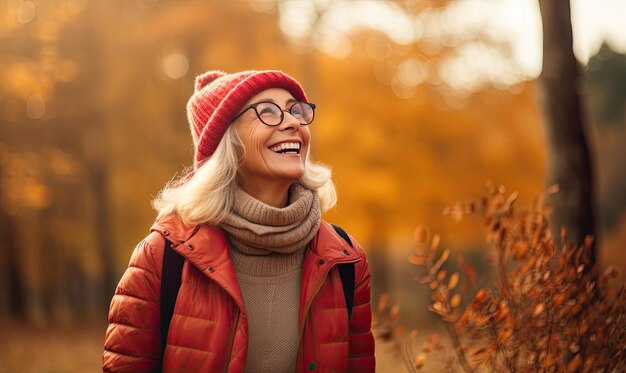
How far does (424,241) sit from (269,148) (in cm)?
114

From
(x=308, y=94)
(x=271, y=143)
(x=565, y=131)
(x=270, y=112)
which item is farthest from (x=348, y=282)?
(x=308, y=94)

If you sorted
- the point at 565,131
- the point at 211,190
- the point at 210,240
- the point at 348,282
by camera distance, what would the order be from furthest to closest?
the point at 565,131 → the point at 348,282 → the point at 211,190 → the point at 210,240

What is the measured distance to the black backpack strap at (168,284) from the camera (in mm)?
2936

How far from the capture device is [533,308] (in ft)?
12.0

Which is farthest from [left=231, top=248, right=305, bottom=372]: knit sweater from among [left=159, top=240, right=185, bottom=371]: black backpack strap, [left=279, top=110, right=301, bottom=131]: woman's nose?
[left=279, top=110, right=301, bottom=131]: woman's nose

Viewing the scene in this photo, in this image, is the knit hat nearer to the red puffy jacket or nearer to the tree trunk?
the red puffy jacket

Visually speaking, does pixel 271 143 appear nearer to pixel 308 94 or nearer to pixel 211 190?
pixel 211 190

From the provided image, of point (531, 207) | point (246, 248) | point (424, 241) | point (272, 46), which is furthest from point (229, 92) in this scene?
point (272, 46)

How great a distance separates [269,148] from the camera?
316 cm

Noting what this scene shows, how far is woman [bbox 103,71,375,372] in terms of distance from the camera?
9.50 ft

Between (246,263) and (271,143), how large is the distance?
1.81 ft

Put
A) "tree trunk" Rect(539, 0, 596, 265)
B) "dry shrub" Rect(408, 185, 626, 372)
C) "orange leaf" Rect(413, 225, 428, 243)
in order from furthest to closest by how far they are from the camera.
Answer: "tree trunk" Rect(539, 0, 596, 265) → "orange leaf" Rect(413, 225, 428, 243) → "dry shrub" Rect(408, 185, 626, 372)

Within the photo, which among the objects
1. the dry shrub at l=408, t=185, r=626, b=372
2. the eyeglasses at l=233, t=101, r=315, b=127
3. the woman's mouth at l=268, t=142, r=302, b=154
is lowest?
the dry shrub at l=408, t=185, r=626, b=372

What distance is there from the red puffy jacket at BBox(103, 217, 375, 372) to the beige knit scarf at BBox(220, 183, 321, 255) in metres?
0.08
